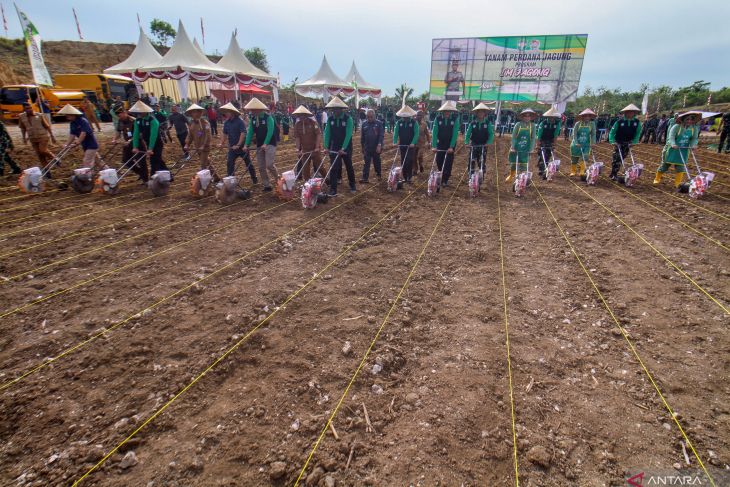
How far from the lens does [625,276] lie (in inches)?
189

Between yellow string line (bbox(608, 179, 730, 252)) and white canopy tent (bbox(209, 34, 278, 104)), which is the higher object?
white canopy tent (bbox(209, 34, 278, 104))

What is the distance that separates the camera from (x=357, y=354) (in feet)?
11.0

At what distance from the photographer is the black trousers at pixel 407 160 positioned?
10.0m

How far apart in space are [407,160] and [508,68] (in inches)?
842

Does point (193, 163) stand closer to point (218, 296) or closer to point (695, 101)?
point (218, 296)

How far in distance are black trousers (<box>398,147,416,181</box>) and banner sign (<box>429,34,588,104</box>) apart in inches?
810

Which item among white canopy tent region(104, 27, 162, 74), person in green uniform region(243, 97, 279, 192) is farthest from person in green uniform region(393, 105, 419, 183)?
white canopy tent region(104, 27, 162, 74)

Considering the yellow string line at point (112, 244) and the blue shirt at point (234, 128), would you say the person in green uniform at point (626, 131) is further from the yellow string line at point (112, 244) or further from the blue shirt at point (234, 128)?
the yellow string line at point (112, 244)

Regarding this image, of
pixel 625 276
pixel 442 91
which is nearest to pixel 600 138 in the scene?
pixel 442 91

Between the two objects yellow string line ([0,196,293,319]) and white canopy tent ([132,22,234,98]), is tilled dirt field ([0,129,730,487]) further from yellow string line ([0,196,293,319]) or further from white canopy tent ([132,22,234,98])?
white canopy tent ([132,22,234,98])

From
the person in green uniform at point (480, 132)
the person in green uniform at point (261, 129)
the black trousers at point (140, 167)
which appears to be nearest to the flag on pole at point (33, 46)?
the black trousers at point (140, 167)

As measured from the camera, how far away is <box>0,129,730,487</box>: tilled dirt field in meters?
2.38

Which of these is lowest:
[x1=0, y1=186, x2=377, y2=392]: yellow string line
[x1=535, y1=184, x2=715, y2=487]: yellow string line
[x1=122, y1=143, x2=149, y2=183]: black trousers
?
[x1=535, y1=184, x2=715, y2=487]: yellow string line

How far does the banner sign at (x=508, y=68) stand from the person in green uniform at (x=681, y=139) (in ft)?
64.0
